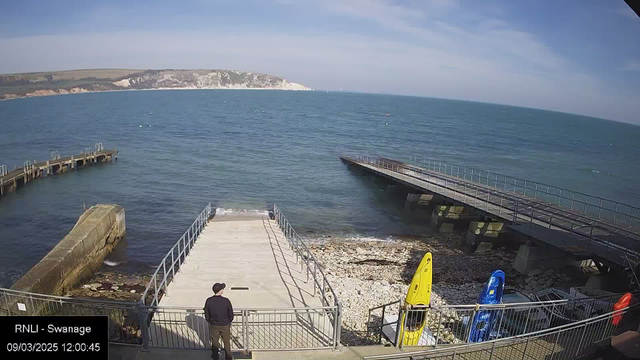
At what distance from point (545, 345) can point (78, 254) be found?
61.3ft

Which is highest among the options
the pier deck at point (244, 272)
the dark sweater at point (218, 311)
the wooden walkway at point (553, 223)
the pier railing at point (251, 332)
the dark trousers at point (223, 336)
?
the dark sweater at point (218, 311)

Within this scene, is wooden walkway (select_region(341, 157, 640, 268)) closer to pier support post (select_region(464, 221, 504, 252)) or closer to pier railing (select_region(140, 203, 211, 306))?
pier support post (select_region(464, 221, 504, 252))

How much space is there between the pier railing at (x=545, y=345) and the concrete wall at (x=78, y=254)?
1389 centimetres

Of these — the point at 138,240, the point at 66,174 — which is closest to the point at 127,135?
the point at 66,174

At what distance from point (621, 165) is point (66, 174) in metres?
81.2

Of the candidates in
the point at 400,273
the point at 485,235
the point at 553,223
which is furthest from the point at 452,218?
the point at 400,273

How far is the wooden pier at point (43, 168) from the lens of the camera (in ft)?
108

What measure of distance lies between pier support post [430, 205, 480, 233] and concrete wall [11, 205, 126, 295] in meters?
21.1

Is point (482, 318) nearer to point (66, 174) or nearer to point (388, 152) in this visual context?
point (66, 174)

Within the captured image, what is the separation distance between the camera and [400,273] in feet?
64.0

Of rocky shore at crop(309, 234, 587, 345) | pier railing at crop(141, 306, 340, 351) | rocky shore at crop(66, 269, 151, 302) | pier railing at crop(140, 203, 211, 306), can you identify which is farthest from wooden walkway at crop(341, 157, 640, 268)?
rocky shore at crop(66, 269, 151, 302)

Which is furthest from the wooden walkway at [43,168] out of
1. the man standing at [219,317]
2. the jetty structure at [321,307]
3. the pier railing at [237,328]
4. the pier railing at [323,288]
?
the man standing at [219,317]

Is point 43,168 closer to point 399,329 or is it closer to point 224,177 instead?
point 224,177

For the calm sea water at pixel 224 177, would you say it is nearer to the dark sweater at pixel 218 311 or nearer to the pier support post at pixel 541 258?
the pier support post at pixel 541 258
